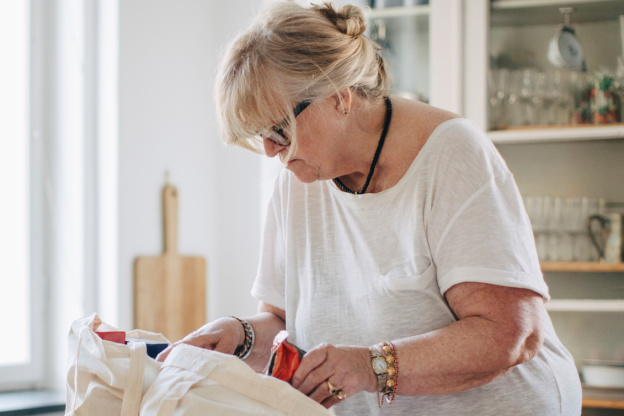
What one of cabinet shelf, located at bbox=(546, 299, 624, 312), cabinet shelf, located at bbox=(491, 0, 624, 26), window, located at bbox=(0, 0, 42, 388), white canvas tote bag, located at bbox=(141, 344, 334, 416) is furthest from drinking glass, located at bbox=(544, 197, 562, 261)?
window, located at bbox=(0, 0, 42, 388)

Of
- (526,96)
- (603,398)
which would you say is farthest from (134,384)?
(526,96)

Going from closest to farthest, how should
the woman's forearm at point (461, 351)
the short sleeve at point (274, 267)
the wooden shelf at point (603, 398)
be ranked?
the woman's forearm at point (461, 351)
the short sleeve at point (274, 267)
the wooden shelf at point (603, 398)

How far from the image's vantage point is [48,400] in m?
1.92

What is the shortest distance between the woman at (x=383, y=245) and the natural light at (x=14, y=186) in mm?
1213

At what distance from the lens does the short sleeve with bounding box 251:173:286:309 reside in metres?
1.25

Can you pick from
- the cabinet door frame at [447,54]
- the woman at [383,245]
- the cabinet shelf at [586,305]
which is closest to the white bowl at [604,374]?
the cabinet shelf at [586,305]

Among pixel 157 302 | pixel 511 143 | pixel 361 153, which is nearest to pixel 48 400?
pixel 157 302

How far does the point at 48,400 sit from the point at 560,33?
6.20ft

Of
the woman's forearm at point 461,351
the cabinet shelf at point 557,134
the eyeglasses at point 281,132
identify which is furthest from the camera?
the cabinet shelf at point 557,134

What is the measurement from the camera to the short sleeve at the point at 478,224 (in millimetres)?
900

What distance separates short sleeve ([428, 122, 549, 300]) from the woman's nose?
24 cm

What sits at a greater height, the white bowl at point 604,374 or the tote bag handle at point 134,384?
the tote bag handle at point 134,384

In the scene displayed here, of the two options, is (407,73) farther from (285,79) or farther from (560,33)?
(285,79)

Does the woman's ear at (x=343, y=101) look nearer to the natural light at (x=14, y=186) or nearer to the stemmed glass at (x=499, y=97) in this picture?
the stemmed glass at (x=499, y=97)
